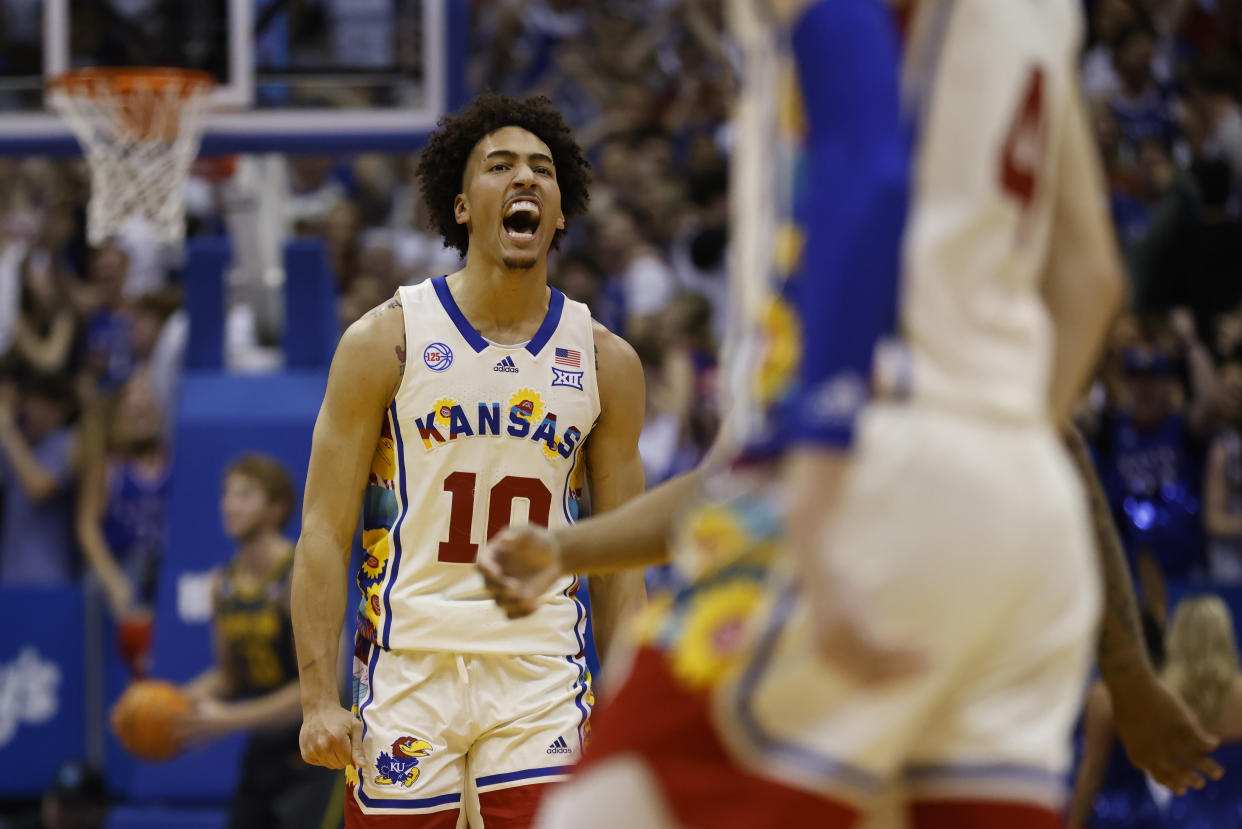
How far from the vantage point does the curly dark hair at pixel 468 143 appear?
4.93 metres

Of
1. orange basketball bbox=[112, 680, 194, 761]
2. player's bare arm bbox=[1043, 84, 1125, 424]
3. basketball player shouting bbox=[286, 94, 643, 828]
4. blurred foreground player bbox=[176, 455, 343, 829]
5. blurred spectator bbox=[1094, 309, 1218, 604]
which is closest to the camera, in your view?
player's bare arm bbox=[1043, 84, 1125, 424]

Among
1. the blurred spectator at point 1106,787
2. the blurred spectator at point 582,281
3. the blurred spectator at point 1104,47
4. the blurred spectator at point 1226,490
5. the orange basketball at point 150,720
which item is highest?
the blurred spectator at point 1104,47

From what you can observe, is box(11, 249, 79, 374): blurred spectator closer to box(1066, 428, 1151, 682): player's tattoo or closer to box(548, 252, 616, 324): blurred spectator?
box(548, 252, 616, 324): blurred spectator

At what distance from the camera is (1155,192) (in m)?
10.5

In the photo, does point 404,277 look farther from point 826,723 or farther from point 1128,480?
point 826,723

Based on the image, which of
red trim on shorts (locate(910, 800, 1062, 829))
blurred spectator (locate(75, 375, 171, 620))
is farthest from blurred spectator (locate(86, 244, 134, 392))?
red trim on shorts (locate(910, 800, 1062, 829))

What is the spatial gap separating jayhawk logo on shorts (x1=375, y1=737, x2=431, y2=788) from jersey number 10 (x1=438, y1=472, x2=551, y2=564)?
0.48 m

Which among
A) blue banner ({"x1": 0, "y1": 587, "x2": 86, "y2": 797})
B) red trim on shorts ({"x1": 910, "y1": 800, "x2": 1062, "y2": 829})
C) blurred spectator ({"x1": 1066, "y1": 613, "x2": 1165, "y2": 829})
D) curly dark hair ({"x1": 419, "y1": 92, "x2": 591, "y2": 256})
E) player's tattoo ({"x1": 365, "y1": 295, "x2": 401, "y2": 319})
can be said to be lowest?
blue banner ({"x1": 0, "y1": 587, "x2": 86, "y2": 797})

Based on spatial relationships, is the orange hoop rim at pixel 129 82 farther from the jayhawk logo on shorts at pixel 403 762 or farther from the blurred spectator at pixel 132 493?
the jayhawk logo on shorts at pixel 403 762

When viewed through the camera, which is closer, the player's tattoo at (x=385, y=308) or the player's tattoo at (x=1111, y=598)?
the player's tattoo at (x=1111, y=598)

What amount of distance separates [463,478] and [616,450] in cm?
48

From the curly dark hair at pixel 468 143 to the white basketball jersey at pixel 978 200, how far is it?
2.74m

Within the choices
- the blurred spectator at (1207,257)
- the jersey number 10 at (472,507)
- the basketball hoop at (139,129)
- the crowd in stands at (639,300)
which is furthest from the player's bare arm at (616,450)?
the blurred spectator at (1207,257)

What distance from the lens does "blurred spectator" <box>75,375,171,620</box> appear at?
9.65m
